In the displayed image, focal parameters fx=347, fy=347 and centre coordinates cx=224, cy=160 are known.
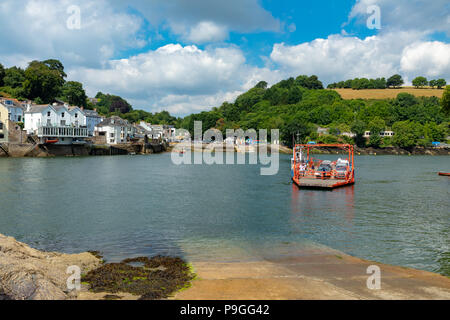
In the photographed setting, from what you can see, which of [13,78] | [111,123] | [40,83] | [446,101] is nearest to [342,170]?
[446,101]

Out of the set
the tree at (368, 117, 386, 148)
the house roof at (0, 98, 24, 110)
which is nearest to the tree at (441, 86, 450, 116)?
the tree at (368, 117, 386, 148)

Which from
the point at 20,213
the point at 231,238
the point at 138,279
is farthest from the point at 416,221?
the point at 20,213

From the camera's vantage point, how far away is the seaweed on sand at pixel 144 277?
1280cm

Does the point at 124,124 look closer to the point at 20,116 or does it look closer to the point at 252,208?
the point at 20,116

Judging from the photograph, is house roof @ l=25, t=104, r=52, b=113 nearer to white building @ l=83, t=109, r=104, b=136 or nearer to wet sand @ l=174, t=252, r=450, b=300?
white building @ l=83, t=109, r=104, b=136

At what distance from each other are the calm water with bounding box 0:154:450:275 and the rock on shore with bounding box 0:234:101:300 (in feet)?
15.6

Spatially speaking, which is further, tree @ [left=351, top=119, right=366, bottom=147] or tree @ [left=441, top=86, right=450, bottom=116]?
tree @ [left=351, top=119, right=366, bottom=147]

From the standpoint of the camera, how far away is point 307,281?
47.1ft

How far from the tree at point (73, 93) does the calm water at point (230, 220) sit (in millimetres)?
118167

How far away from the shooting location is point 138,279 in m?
14.1

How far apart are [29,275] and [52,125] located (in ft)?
382

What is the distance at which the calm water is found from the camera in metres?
20.6

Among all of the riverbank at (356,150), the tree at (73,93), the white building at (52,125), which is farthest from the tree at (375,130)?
the tree at (73,93)

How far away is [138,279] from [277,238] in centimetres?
1147
